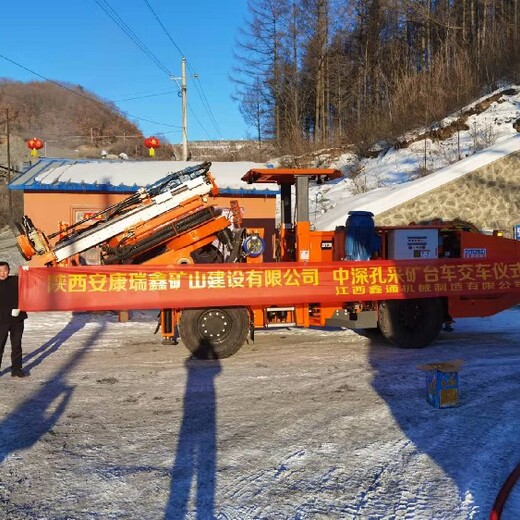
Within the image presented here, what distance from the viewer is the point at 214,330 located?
26.7 feet

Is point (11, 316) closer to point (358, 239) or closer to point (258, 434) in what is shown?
point (258, 434)

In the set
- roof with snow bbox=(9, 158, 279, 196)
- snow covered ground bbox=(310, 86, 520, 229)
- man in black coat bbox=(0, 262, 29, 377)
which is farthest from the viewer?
snow covered ground bbox=(310, 86, 520, 229)

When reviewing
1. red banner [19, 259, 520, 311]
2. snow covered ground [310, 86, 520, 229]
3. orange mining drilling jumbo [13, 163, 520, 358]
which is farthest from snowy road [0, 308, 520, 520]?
snow covered ground [310, 86, 520, 229]

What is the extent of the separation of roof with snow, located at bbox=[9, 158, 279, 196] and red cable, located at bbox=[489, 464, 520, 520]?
12.0 meters

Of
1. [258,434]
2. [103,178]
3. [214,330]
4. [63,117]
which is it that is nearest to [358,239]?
[214,330]

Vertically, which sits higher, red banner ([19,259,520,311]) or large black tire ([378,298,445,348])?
red banner ([19,259,520,311])

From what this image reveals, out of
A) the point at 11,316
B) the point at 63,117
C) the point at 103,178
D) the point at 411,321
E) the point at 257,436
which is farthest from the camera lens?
the point at 63,117

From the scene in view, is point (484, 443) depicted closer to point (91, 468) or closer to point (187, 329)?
point (91, 468)

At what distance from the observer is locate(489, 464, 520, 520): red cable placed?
3481mm

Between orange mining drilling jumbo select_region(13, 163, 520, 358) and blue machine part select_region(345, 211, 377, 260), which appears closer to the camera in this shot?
orange mining drilling jumbo select_region(13, 163, 520, 358)

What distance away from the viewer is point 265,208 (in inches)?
625

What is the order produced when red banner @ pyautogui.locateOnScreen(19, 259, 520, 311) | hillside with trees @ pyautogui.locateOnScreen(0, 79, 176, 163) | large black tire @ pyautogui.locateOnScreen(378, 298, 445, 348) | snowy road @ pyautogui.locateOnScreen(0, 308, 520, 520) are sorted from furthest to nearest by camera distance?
hillside with trees @ pyautogui.locateOnScreen(0, 79, 176, 163)
large black tire @ pyautogui.locateOnScreen(378, 298, 445, 348)
red banner @ pyautogui.locateOnScreen(19, 259, 520, 311)
snowy road @ pyautogui.locateOnScreen(0, 308, 520, 520)

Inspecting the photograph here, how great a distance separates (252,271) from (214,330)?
1104 mm

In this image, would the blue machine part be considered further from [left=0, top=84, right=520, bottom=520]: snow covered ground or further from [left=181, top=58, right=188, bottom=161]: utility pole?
[left=181, top=58, right=188, bottom=161]: utility pole
